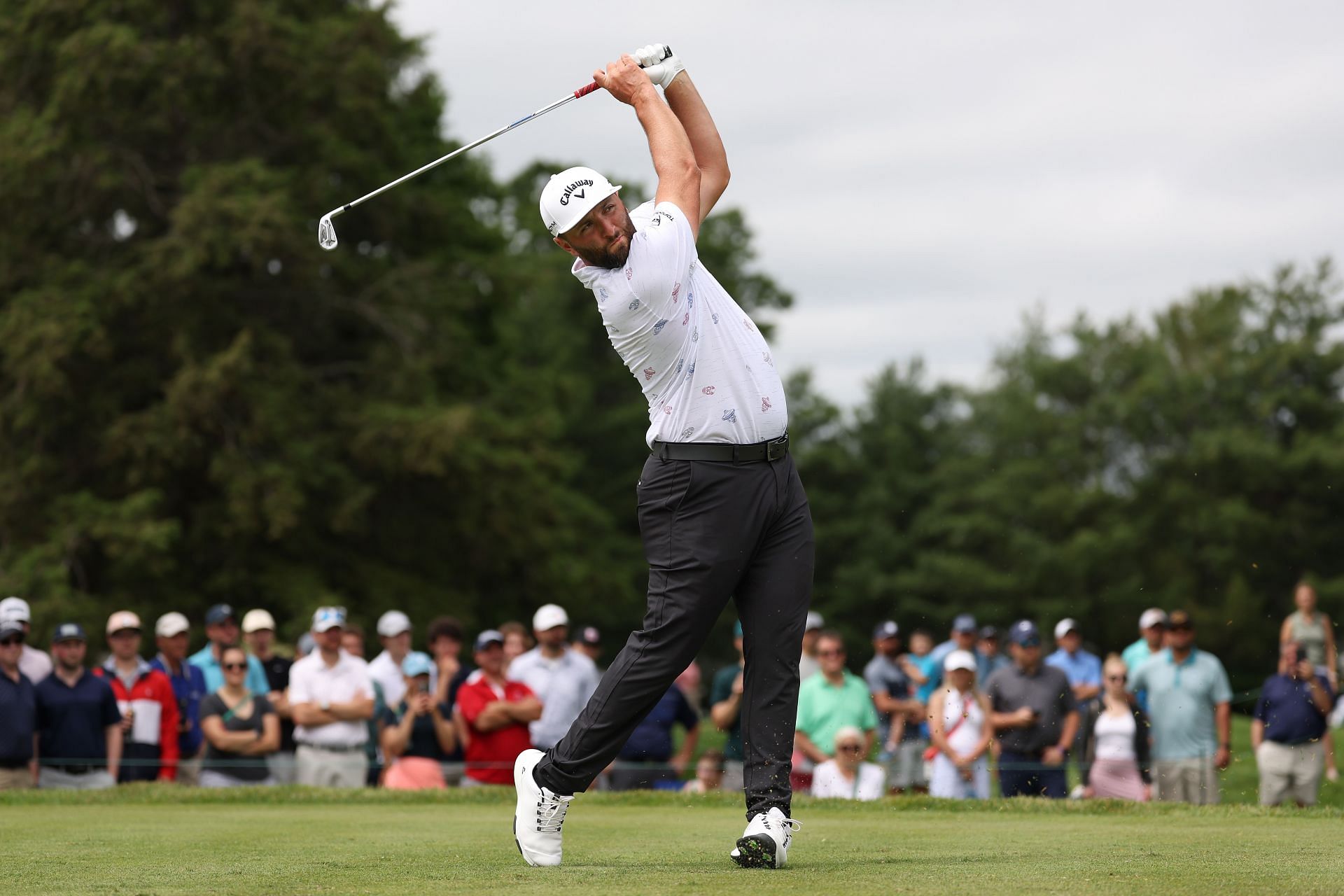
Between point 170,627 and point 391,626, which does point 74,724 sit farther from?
point 391,626

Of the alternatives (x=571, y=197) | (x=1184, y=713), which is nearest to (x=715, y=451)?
(x=571, y=197)

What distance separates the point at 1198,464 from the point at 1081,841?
53.7m

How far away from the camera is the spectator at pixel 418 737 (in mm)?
11266

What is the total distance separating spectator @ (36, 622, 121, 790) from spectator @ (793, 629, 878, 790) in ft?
15.6

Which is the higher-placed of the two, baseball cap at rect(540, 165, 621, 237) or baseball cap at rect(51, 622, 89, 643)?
baseball cap at rect(540, 165, 621, 237)

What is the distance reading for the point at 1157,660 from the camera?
483 inches

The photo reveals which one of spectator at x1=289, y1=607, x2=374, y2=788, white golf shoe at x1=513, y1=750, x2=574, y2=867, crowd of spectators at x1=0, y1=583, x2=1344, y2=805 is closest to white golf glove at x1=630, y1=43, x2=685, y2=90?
white golf shoe at x1=513, y1=750, x2=574, y2=867

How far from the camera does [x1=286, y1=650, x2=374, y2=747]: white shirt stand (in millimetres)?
11305

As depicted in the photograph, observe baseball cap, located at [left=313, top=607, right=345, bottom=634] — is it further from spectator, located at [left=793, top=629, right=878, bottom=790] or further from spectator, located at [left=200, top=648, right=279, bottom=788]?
spectator, located at [left=793, top=629, right=878, bottom=790]

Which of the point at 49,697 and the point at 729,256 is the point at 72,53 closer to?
the point at 49,697

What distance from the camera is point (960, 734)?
12055 millimetres

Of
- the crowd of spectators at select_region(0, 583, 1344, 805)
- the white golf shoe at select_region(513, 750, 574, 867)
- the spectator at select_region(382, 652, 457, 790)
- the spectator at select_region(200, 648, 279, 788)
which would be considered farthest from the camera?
the spectator at select_region(382, 652, 457, 790)

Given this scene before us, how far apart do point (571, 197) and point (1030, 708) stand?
8229mm

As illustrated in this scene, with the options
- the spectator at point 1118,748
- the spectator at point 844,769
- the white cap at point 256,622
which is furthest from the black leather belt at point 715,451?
the white cap at point 256,622
